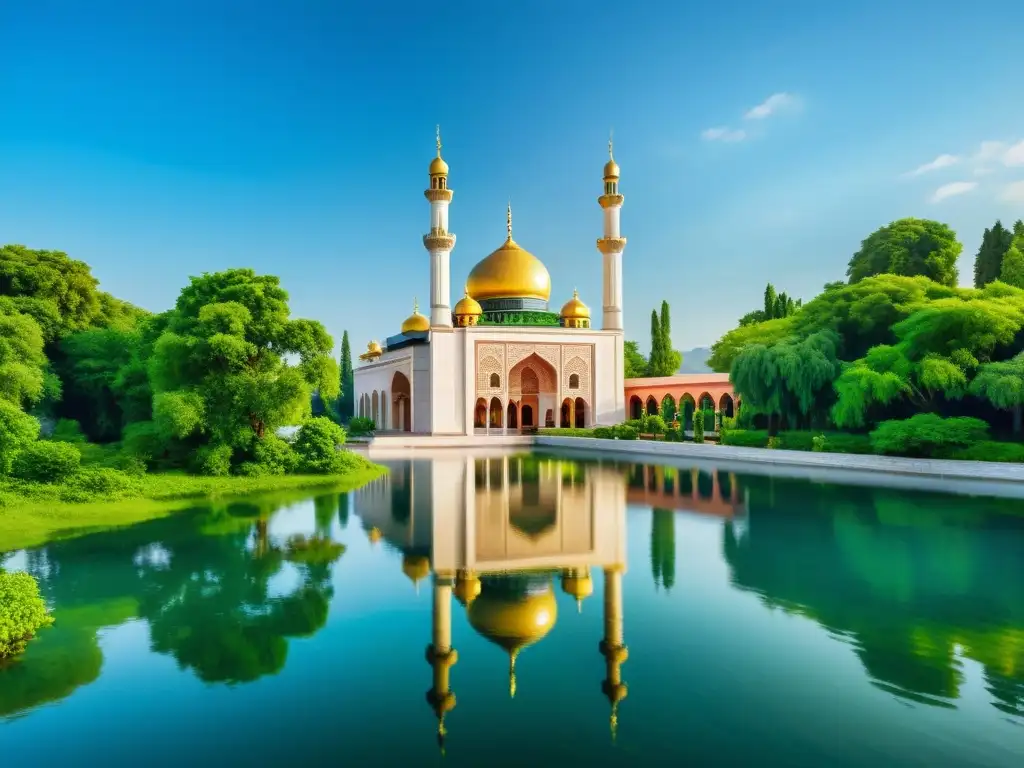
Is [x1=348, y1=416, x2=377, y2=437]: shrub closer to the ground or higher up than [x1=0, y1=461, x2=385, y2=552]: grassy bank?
higher up

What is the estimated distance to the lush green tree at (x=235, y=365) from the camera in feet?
41.7

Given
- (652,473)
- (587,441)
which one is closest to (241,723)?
(652,473)

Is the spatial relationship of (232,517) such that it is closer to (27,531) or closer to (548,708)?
(27,531)

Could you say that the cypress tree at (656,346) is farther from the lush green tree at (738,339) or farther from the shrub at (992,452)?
the shrub at (992,452)

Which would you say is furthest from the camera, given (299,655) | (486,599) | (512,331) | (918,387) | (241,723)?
(512,331)

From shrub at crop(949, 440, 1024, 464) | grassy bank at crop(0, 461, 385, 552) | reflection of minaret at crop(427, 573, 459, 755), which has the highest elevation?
shrub at crop(949, 440, 1024, 464)

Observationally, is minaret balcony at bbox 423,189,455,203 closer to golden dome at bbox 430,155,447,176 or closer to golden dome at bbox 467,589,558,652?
golden dome at bbox 430,155,447,176

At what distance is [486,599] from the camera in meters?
5.75

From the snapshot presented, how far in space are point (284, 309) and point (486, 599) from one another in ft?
32.0

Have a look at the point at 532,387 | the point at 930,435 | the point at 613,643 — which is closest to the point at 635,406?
the point at 532,387

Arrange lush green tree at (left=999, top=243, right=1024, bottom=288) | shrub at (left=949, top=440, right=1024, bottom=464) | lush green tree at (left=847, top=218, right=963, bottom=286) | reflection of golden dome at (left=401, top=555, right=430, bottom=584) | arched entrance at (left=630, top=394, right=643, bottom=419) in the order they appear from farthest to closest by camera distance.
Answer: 1. arched entrance at (left=630, top=394, right=643, bottom=419)
2. lush green tree at (left=847, top=218, right=963, bottom=286)
3. lush green tree at (left=999, top=243, right=1024, bottom=288)
4. shrub at (left=949, top=440, right=1024, bottom=464)
5. reflection of golden dome at (left=401, top=555, right=430, bottom=584)

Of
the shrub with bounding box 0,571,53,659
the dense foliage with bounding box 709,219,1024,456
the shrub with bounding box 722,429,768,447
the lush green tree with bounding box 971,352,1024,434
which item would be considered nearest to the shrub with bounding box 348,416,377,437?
the shrub with bounding box 722,429,768,447

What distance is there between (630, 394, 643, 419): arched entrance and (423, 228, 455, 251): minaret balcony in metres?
9.73

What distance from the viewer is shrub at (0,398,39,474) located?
9766 mm
